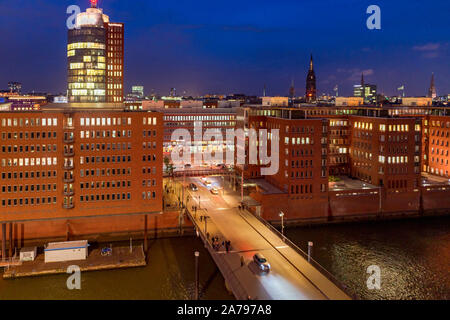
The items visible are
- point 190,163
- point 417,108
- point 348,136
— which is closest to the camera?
point 348,136

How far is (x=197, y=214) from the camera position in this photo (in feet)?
234

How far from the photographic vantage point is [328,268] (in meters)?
58.9

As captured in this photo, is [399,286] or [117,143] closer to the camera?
[399,286]

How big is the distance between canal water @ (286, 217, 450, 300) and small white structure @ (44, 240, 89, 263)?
105 ft

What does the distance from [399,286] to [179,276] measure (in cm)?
2727

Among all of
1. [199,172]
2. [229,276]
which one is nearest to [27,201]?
[229,276]

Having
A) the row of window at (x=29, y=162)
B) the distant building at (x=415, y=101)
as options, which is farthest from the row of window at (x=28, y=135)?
the distant building at (x=415, y=101)

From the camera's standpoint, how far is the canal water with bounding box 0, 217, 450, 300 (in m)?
52.2

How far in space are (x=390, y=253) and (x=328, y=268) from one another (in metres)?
12.6

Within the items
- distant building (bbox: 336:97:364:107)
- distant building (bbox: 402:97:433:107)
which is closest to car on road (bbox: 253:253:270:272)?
distant building (bbox: 336:97:364:107)

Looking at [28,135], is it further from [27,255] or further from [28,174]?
[27,255]

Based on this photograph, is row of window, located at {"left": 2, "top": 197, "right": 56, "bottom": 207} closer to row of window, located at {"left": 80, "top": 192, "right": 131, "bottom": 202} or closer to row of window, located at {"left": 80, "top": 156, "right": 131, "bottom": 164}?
row of window, located at {"left": 80, "top": 192, "right": 131, "bottom": 202}

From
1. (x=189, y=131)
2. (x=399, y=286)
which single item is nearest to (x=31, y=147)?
(x=399, y=286)

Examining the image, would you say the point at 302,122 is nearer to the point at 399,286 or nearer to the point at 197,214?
the point at 197,214
